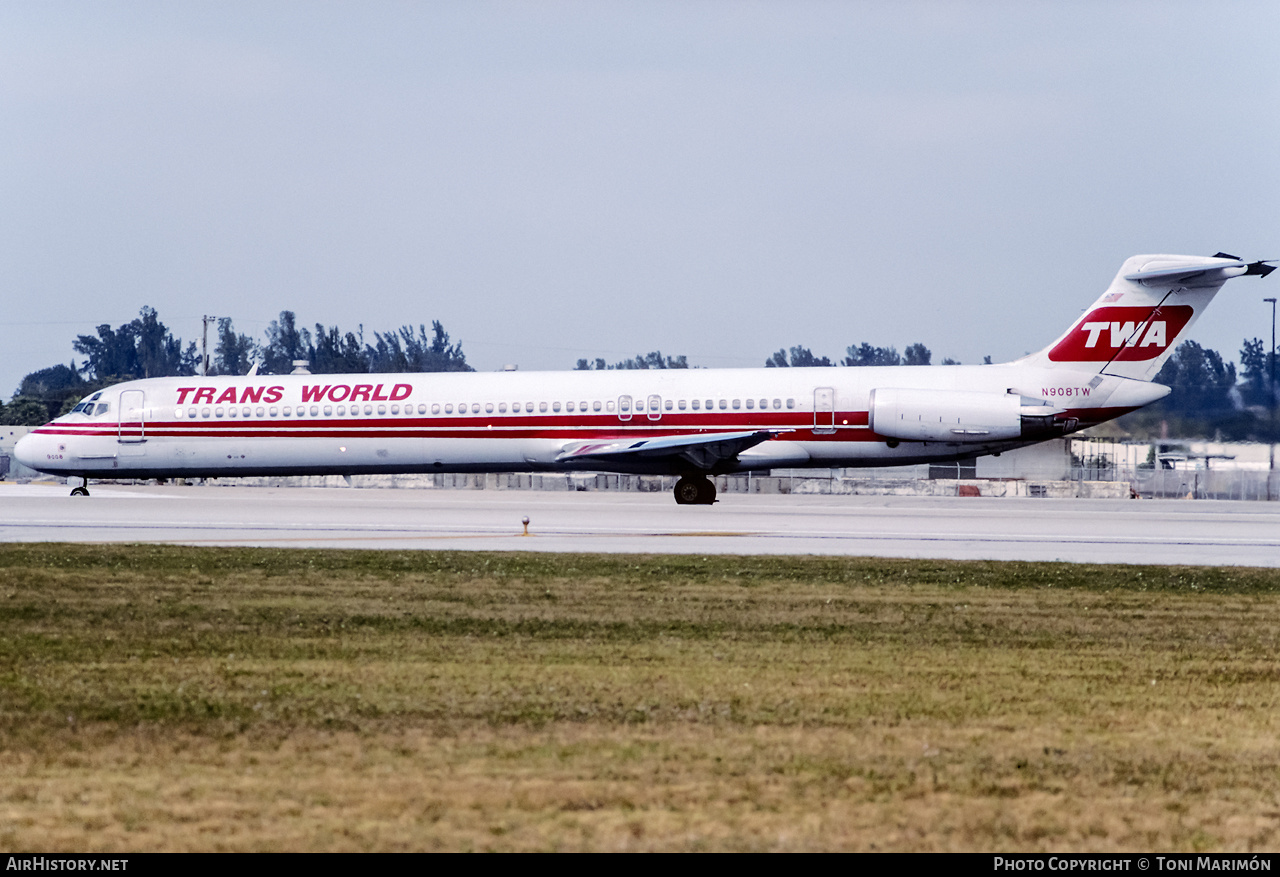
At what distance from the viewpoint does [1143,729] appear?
344 inches

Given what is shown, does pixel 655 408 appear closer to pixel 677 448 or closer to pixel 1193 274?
pixel 677 448

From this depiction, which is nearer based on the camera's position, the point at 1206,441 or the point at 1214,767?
the point at 1214,767

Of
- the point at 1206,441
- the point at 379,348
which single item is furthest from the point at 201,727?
the point at 379,348

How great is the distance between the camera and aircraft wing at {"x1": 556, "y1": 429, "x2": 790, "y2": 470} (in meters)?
34.1

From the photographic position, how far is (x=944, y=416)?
111 ft

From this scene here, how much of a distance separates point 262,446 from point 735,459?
40.1 ft

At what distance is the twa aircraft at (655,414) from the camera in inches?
1340

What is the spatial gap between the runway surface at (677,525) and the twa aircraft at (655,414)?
1.15m

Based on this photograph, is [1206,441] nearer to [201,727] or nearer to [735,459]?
[735,459]

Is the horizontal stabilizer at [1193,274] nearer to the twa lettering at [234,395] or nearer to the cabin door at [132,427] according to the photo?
the twa lettering at [234,395]

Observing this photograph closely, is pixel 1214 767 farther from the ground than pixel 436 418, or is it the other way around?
pixel 436 418

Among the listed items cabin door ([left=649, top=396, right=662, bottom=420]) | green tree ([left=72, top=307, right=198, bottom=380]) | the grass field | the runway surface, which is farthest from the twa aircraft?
green tree ([left=72, top=307, right=198, bottom=380])

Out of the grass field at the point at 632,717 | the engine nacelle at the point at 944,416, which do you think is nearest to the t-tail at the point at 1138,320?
the engine nacelle at the point at 944,416

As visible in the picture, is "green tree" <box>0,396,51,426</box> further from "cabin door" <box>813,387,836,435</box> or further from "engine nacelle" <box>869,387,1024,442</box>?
"engine nacelle" <box>869,387,1024,442</box>
